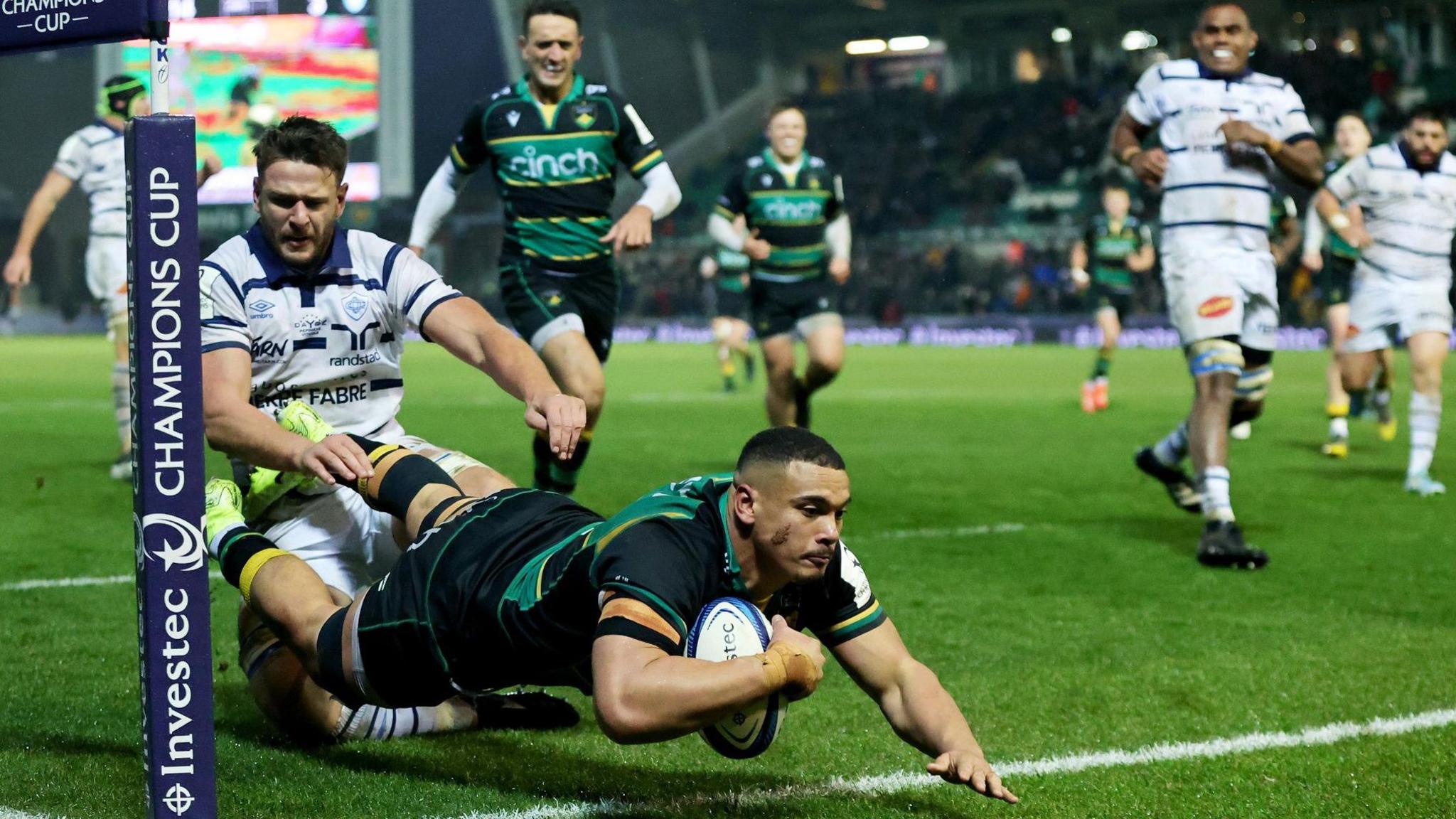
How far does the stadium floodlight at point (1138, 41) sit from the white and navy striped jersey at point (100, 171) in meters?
35.0

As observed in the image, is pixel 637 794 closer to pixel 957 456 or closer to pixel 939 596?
pixel 939 596

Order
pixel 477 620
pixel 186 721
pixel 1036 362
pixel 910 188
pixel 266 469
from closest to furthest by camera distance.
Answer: pixel 186 721 < pixel 477 620 < pixel 266 469 < pixel 1036 362 < pixel 910 188

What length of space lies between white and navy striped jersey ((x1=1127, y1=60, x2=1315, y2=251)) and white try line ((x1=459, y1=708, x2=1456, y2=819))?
138 inches

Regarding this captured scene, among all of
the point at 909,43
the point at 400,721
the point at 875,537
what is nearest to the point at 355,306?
the point at 400,721

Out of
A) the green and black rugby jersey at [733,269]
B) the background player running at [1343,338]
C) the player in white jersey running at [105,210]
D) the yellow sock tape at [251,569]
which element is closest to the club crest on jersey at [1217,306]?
the background player running at [1343,338]

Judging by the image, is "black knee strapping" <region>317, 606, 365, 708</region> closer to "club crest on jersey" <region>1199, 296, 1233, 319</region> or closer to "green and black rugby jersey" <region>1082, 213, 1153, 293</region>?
"club crest on jersey" <region>1199, 296, 1233, 319</region>

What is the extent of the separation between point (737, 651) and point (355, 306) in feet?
6.62

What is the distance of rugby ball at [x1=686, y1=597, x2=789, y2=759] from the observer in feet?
10.8

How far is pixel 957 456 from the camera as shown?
1273 centimetres

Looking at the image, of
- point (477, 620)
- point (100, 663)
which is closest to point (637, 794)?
point (477, 620)

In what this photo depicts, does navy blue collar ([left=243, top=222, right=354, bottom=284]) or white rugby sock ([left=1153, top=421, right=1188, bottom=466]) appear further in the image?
white rugby sock ([left=1153, top=421, right=1188, bottom=466])

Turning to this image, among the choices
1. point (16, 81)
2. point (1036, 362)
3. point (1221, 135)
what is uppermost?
point (16, 81)

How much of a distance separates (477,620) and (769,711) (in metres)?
0.69

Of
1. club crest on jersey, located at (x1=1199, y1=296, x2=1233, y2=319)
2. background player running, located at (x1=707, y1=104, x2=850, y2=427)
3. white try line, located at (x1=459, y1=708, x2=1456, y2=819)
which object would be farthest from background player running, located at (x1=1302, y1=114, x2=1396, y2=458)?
white try line, located at (x1=459, y1=708, x2=1456, y2=819)
